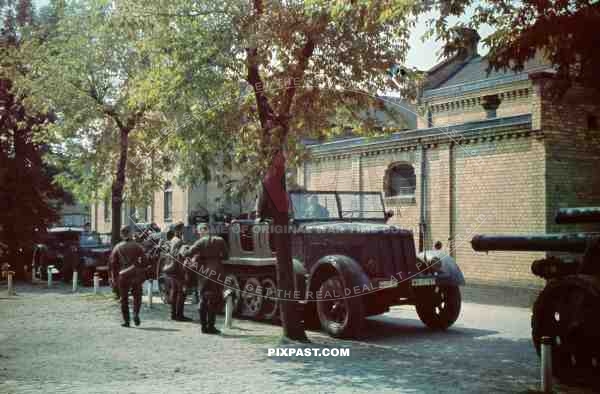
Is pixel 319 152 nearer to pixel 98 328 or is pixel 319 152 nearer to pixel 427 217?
pixel 427 217

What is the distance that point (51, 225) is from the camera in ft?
81.3

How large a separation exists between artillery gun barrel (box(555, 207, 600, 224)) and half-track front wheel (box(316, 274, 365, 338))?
140 inches

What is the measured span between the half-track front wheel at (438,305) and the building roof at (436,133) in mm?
4537

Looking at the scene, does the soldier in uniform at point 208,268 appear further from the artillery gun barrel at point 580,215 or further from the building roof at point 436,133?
the artillery gun barrel at point 580,215

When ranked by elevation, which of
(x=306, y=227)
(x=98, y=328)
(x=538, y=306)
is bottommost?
(x=98, y=328)

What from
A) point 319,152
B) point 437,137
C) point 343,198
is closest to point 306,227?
point 343,198

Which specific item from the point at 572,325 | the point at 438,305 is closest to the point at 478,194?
the point at 438,305

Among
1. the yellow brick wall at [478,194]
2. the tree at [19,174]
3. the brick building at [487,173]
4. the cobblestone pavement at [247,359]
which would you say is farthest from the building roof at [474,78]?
the tree at [19,174]

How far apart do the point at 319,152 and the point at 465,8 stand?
14884mm

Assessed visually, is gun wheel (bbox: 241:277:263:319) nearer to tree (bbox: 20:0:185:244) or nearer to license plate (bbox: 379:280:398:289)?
license plate (bbox: 379:280:398:289)

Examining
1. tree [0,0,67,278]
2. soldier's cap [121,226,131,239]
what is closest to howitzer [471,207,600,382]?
soldier's cap [121,226,131,239]

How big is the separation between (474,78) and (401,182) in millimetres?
10610

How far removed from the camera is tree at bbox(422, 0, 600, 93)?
324 inches

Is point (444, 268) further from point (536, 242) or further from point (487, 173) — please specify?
point (487, 173)
